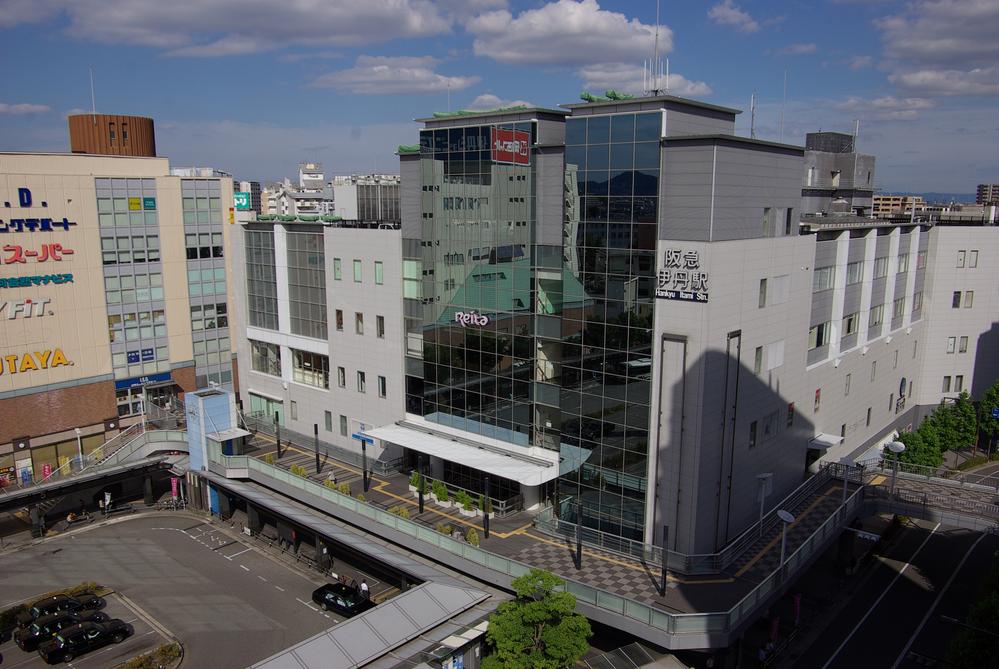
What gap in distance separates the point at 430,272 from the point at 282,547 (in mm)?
19753

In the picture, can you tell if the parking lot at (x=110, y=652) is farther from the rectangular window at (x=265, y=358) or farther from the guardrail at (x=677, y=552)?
the rectangular window at (x=265, y=358)

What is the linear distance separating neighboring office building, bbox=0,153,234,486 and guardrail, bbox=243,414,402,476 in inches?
319

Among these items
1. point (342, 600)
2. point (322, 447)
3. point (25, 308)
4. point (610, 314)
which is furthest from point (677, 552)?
point (25, 308)

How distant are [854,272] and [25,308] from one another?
5675cm

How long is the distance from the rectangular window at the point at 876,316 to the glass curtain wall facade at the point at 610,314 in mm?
24453

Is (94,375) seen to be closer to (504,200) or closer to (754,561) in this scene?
(504,200)

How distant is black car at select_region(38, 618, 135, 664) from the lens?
1332 inches

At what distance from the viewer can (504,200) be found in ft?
124

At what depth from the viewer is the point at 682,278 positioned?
3172 cm

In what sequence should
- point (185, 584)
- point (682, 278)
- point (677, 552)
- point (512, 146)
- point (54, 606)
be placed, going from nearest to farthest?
point (682, 278) → point (677, 552) → point (512, 146) → point (54, 606) → point (185, 584)

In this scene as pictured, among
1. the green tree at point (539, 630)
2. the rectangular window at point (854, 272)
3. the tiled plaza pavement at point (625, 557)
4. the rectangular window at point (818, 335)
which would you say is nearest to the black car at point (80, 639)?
the tiled plaza pavement at point (625, 557)

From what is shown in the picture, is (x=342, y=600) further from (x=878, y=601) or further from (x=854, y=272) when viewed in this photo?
(x=854, y=272)

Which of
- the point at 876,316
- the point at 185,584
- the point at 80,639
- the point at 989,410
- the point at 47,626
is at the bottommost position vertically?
the point at 185,584

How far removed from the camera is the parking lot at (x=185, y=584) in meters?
35.1
